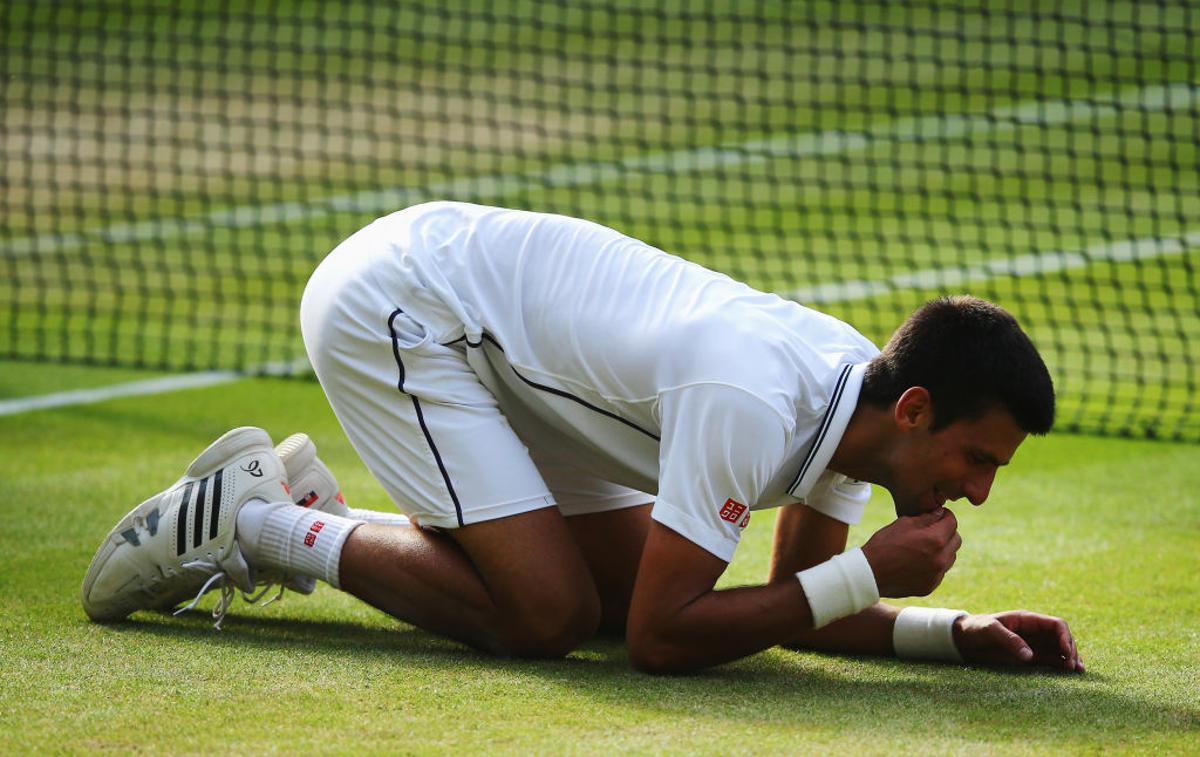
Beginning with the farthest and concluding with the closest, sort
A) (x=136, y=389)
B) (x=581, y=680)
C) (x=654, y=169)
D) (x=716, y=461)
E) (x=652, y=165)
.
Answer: (x=652, y=165) < (x=654, y=169) < (x=136, y=389) < (x=581, y=680) < (x=716, y=461)

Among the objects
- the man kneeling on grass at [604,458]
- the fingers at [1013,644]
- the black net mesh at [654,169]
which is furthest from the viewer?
the black net mesh at [654,169]

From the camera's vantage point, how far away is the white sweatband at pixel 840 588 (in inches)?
124

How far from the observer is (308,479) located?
3.98 meters

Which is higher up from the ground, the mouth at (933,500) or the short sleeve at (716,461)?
the short sleeve at (716,461)

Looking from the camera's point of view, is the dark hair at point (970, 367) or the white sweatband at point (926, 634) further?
the white sweatband at point (926, 634)

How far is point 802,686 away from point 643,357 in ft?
2.33

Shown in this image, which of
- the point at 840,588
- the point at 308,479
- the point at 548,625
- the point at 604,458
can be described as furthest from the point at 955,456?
the point at 308,479

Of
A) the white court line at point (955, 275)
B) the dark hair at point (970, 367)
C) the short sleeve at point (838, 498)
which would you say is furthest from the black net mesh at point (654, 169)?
the dark hair at point (970, 367)

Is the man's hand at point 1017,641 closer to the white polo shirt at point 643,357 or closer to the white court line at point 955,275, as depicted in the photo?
the white polo shirt at point 643,357

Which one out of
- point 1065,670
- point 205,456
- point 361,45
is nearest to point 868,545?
point 1065,670

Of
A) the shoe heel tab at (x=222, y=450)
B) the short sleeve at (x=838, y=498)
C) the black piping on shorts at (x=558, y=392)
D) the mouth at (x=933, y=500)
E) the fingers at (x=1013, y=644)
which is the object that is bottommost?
the fingers at (x=1013, y=644)

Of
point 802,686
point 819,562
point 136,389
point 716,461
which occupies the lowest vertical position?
point 136,389

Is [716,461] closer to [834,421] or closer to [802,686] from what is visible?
[834,421]

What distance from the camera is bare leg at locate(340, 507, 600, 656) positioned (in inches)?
134
